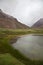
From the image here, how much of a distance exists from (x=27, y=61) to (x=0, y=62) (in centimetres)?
796

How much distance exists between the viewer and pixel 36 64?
1459 inches

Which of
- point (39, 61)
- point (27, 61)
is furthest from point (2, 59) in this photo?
point (39, 61)

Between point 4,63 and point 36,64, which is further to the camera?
point 36,64

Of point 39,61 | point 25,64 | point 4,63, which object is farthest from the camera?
point 39,61

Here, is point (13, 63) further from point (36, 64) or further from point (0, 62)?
point (36, 64)

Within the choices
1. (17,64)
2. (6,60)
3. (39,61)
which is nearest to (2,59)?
(6,60)

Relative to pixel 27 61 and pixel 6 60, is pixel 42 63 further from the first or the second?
pixel 6 60

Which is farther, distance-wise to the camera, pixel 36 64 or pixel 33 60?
pixel 33 60

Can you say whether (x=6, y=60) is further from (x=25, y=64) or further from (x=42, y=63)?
→ (x=42, y=63)

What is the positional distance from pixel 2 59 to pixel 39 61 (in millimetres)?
9374

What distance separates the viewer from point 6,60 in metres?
35.9

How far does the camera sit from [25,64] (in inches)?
1439

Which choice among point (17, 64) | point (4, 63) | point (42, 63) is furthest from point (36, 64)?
point (4, 63)

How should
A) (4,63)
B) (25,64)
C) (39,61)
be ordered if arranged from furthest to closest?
(39,61), (25,64), (4,63)
